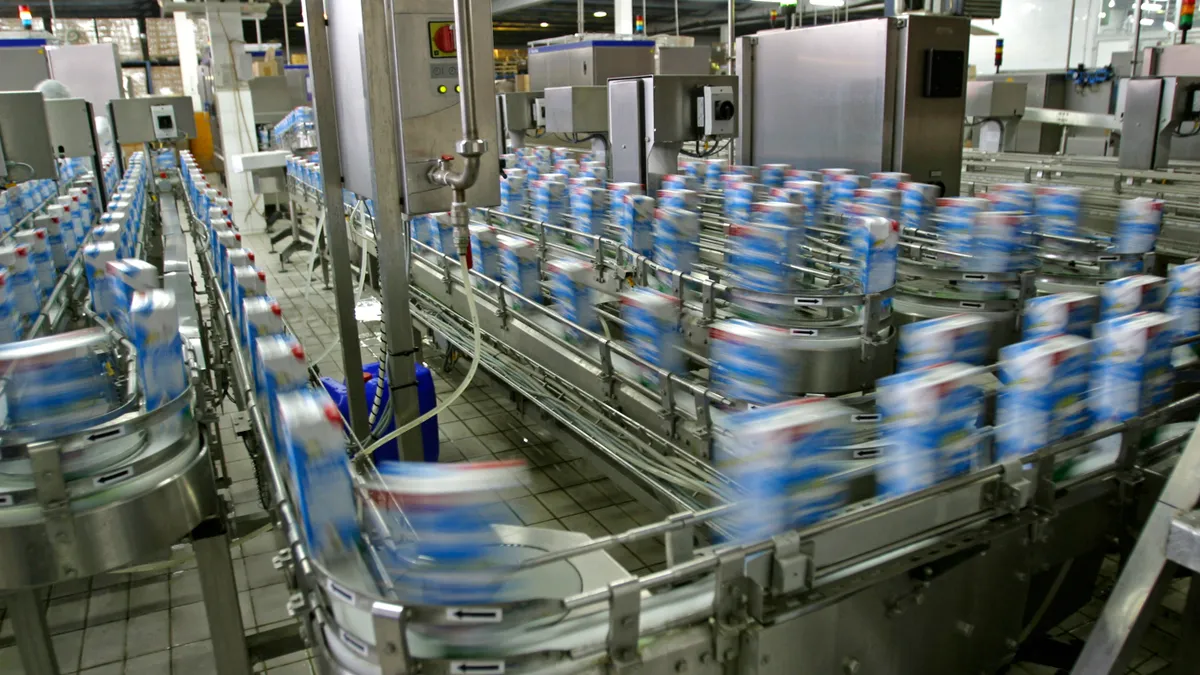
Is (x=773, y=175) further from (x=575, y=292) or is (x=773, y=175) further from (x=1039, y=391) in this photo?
(x=1039, y=391)

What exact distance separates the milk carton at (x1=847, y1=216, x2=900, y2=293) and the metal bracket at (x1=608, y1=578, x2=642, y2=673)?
1.27 m

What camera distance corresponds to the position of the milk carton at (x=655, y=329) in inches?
78.7

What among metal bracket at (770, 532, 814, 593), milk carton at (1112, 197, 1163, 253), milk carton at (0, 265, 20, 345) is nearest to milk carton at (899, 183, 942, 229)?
milk carton at (1112, 197, 1163, 253)

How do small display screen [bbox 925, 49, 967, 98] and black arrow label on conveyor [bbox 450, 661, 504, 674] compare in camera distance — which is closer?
black arrow label on conveyor [bbox 450, 661, 504, 674]

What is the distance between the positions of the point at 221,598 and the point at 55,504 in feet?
1.54

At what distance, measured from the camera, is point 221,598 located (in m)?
1.73

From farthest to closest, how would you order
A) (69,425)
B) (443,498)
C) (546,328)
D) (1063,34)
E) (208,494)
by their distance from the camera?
(1063,34) → (546,328) → (208,494) → (69,425) → (443,498)

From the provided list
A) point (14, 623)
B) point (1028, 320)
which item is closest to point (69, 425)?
point (14, 623)

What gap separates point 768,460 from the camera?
3.98 ft

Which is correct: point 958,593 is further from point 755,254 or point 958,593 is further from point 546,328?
point 546,328

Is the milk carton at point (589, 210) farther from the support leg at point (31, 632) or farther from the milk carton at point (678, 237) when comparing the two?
the support leg at point (31, 632)

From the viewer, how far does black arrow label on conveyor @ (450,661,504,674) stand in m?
1.05

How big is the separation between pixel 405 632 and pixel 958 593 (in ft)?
3.32

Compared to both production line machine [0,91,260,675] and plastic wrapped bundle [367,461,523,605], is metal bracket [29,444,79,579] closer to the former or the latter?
production line machine [0,91,260,675]
